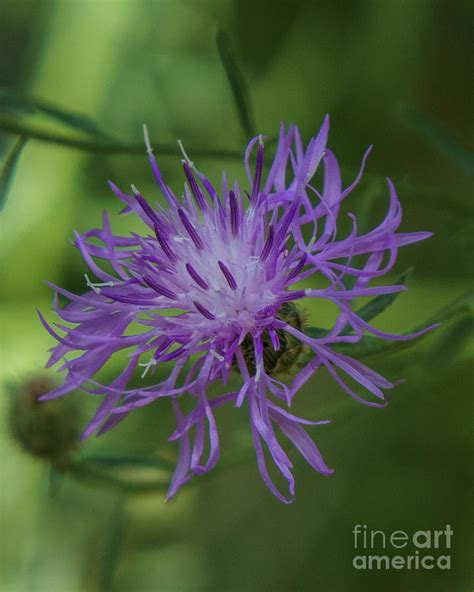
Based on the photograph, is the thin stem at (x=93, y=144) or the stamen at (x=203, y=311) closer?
the stamen at (x=203, y=311)

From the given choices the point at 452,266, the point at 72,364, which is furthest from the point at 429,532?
the point at 72,364

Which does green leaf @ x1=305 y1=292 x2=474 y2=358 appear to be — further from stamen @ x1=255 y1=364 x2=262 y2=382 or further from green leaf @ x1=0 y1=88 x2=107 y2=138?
green leaf @ x1=0 y1=88 x2=107 y2=138

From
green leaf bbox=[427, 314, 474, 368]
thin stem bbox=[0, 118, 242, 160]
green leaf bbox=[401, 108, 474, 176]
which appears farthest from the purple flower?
green leaf bbox=[401, 108, 474, 176]

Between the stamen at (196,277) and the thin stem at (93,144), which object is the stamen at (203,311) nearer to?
the stamen at (196,277)

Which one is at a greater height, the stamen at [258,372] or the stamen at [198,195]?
the stamen at [198,195]

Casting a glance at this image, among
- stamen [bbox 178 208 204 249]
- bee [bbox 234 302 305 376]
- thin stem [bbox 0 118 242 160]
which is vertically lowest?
bee [bbox 234 302 305 376]

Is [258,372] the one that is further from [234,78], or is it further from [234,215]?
[234,78]

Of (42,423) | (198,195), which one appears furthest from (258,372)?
(42,423)

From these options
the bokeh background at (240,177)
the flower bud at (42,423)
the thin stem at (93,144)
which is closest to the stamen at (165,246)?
the thin stem at (93,144)
